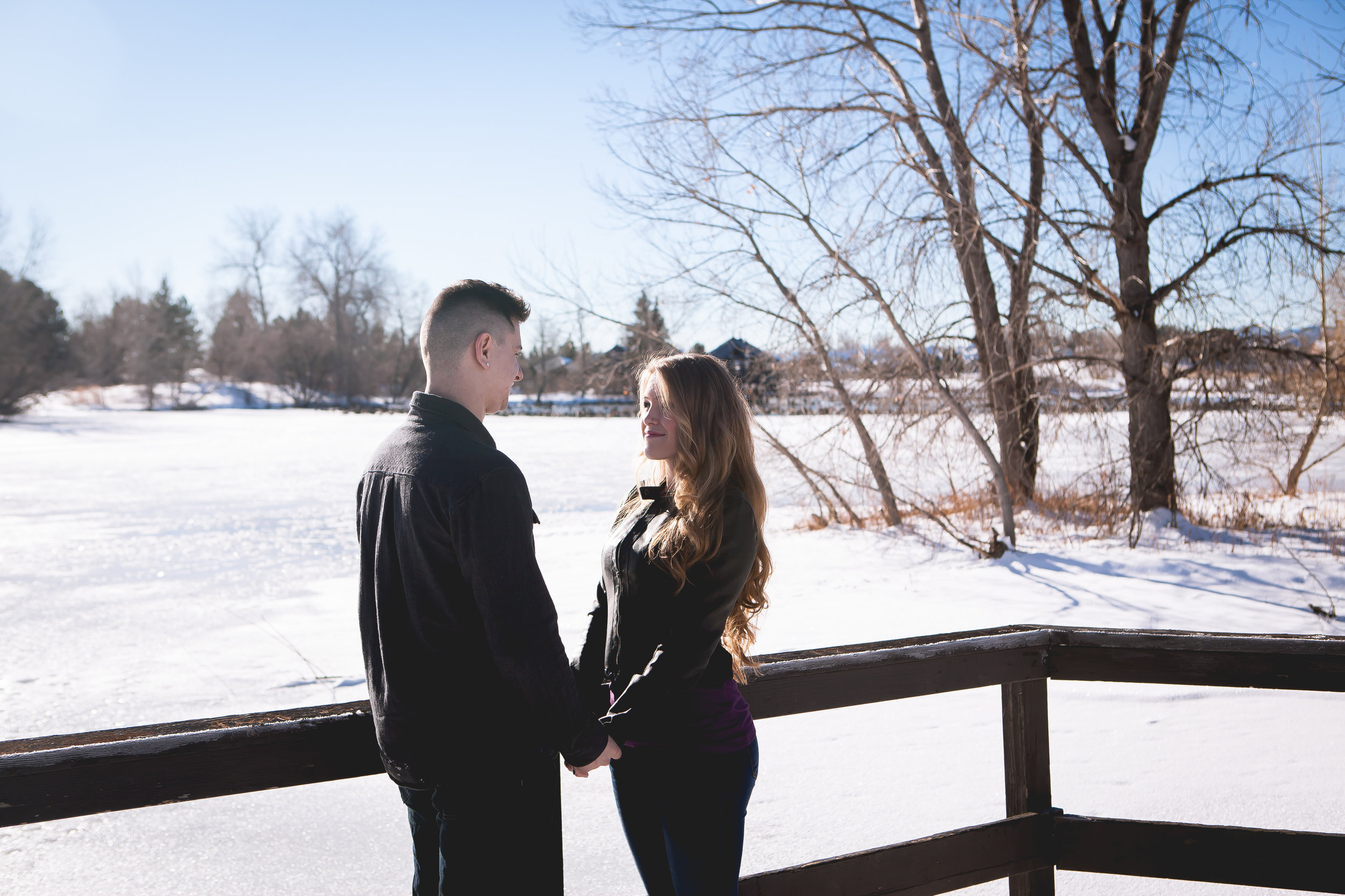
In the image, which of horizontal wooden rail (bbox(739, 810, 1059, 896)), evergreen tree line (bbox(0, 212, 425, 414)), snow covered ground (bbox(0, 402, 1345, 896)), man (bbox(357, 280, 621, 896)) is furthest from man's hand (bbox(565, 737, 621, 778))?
evergreen tree line (bbox(0, 212, 425, 414))

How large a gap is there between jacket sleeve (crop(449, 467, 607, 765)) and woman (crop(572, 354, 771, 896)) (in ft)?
0.85

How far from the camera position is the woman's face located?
2.00 metres

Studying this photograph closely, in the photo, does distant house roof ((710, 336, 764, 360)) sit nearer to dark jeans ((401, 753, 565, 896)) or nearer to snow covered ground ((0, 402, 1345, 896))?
snow covered ground ((0, 402, 1345, 896))

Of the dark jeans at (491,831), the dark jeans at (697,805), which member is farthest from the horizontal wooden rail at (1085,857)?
the dark jeans at (491,831)

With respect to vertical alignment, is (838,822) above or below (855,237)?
below

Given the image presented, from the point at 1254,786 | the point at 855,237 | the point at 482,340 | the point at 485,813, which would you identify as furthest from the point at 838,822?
the point at 855,237

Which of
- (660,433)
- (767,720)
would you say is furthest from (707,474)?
(767,720)

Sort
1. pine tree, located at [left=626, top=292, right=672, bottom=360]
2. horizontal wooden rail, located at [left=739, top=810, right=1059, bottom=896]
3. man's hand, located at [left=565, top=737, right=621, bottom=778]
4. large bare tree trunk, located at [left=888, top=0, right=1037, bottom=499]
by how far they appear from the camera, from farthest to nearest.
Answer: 1. pine tree, located at [left=626, top=292, right=672, bottom=360]
2. large bare tree trunk, located at [left=888, top=0, right=1037, bottom=499]
3. horizontal wooden rail, located at [left=739, top=810, right=1059, bottom=896]
4. man's hand, located at [left=565, top=737, right=621, bottom=778]

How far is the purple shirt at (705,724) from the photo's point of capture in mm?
1833

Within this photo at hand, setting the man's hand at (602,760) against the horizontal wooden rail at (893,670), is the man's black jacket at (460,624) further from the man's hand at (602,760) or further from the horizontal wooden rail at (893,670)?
the horizontal wooden rail at (893,670)

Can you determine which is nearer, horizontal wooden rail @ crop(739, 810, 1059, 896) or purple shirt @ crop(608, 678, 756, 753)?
purple shirt @ crop(608, 678, 756, 753)

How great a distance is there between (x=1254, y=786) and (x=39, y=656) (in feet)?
25.5

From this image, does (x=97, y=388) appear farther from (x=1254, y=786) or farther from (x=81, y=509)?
(x=1254, y=786)

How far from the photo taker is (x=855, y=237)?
31.1 ft
